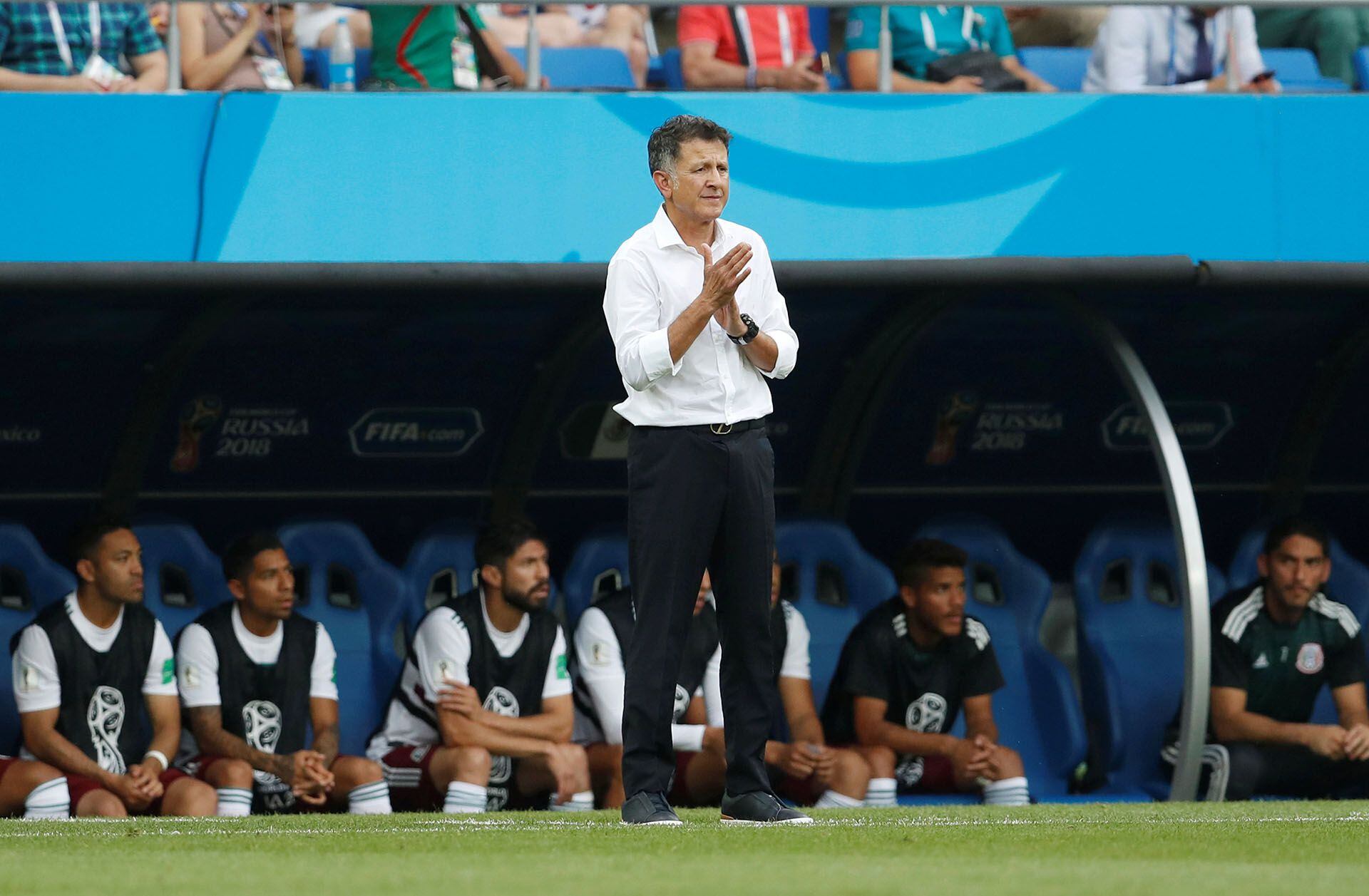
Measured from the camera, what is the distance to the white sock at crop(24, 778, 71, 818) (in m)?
7.52

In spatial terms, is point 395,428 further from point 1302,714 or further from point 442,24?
point 1302,714

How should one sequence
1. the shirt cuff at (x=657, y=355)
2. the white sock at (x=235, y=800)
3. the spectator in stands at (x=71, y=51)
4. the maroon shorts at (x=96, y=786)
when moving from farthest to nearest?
the white sock at (x=235, y=800), the maroon shorts at (x=96, y=786), the spectator in stands at (x=71, y=51), the shirt cuff at (x=657, y=355)

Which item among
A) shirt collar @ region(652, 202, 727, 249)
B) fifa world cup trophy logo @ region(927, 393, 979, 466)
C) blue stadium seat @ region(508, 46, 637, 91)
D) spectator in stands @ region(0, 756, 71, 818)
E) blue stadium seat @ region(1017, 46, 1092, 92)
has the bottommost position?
spectator in stands @ region(0, 756, 71, 818)

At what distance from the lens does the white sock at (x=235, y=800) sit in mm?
7699

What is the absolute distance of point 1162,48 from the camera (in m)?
8.65

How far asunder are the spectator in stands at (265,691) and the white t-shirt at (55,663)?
163mm


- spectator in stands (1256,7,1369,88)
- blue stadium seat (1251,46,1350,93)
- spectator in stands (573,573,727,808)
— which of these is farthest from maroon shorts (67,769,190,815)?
spectator in stands (1256,7,1369,88)

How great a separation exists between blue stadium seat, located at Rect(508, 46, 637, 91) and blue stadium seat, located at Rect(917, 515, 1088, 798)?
227 cm

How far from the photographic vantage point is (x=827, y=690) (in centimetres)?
881

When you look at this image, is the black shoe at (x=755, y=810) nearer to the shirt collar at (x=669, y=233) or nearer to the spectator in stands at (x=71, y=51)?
the shirt collar at (x=669, y=233)

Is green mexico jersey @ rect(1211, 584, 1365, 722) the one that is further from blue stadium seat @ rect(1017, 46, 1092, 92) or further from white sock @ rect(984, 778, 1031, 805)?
blue stadium seat @ rect(1017, 46, 1092, 92)

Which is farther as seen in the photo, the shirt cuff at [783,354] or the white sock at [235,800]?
the white sock at [235,800]

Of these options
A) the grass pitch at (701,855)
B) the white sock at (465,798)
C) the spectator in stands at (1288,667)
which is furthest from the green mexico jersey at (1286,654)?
the white sock at (465,798)

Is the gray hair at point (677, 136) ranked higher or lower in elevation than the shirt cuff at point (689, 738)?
higher
